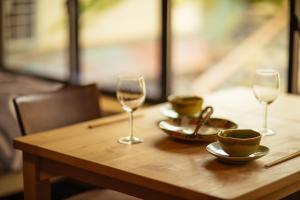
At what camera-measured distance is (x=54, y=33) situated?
186 inches

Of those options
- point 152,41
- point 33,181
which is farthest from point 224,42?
point 33,181

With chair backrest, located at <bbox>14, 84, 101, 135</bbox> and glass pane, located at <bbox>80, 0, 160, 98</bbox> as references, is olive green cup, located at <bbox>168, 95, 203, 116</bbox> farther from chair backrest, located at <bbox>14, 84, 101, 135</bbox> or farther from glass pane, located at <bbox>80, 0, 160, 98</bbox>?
glass pane, located at <bbox>80, 0, 160, 98</bbox>

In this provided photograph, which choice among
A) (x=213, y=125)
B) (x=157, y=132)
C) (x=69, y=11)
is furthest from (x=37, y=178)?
(x=69, y=11)

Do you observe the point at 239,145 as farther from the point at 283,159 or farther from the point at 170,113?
the point at 170,113

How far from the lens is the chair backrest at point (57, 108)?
7.80 ft

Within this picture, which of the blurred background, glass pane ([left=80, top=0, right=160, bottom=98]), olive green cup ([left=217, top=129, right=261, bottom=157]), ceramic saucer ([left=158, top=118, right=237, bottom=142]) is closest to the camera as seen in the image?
olive green cup ([left=217, top=129, right=261, bottom=157])

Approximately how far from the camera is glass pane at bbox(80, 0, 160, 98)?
410 centimetres

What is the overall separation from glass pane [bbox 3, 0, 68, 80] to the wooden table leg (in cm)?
249

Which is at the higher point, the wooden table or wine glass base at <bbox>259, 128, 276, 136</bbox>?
wine glass base at <bbox>259, 128, 276, 136</bbox>

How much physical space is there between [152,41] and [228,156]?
95.2 inches

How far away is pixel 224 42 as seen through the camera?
3812 millimetres

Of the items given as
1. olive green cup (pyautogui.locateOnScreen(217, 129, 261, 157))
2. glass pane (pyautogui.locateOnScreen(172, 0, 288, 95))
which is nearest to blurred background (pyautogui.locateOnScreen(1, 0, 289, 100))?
glass pane (pyautogui.locateOnScreen(172, 0, 288, 95))

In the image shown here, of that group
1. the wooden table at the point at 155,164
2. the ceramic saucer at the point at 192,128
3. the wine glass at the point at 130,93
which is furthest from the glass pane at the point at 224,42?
the wine glass at the point at 130,93

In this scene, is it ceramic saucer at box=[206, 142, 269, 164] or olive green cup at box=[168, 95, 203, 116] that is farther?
olive green cup at box=[168, 95, 203, 116]
